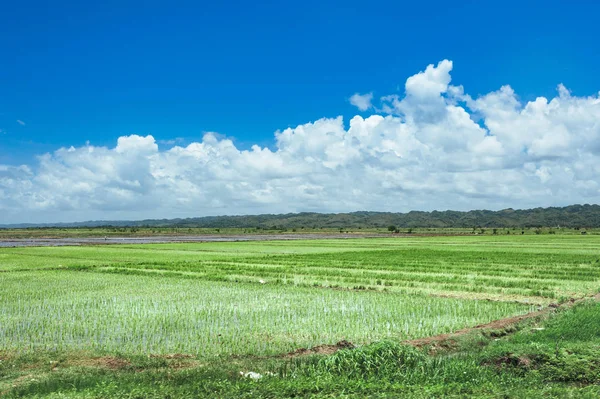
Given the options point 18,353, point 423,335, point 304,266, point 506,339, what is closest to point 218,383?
point 18,353

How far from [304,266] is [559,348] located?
2017cm

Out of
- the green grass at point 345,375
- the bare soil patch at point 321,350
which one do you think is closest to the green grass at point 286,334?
the green grass at point 345,375

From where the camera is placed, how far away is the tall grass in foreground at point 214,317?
33.2ft

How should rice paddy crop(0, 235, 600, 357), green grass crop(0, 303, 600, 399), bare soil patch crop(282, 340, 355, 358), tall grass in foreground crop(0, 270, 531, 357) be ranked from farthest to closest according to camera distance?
rice paddy crop(0, 235, 600, 357), tall grass in foreground crop(0, 270, 531, 357), bare soil patch crop(282, 340, 355, 358), green grass crop(0, 303, 600, 399)

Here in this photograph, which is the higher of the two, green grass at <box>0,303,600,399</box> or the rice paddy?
green grass at <box>0,303,600,399</box>

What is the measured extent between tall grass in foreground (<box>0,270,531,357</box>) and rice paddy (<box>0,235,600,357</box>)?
0.03 metres

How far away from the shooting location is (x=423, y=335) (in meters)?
10.8

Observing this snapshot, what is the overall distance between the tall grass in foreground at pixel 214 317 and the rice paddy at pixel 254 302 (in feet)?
0.09

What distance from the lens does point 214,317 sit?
1277 centimetres

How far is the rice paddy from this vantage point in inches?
412

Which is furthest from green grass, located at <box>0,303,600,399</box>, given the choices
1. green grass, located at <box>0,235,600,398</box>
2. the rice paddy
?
the rice paddy

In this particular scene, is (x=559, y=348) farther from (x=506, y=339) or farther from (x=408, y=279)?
(x=408, y=279)

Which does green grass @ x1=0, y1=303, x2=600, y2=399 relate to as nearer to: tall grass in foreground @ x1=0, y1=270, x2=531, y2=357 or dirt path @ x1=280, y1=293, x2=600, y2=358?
dirt path @ x1=280, y1=293, x2=600, y2=358

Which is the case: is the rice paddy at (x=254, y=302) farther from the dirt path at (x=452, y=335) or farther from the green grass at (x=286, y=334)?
the dirt path at (x=452, y=335)
